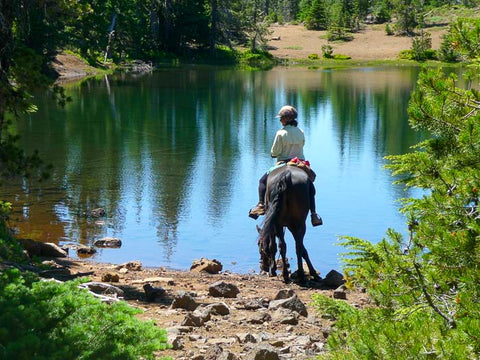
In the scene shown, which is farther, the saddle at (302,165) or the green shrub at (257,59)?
the green shrub at (257,59)

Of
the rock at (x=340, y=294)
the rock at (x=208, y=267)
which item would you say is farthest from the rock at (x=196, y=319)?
the rock at (x=208, y=267)

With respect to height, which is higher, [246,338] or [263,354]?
[263,354]

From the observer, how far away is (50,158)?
877 inches

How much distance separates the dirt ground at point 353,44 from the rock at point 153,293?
74.1 metres

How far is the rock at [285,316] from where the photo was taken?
7.90 meters

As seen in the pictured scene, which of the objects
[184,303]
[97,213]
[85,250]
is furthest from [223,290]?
[97,213]

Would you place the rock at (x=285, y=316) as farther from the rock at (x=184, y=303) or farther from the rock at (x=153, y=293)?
the rock at (x=153, y=293)

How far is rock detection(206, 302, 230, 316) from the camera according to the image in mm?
8188

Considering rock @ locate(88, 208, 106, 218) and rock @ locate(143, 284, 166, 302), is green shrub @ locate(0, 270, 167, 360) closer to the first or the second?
rock @ locate(143, 284, 166, 302)

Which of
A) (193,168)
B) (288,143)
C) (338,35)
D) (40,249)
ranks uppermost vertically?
(338,35)

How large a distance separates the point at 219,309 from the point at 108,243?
601cm

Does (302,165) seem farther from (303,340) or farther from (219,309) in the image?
(303,340)

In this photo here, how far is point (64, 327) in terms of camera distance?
14.1 feet

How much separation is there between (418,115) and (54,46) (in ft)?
146
